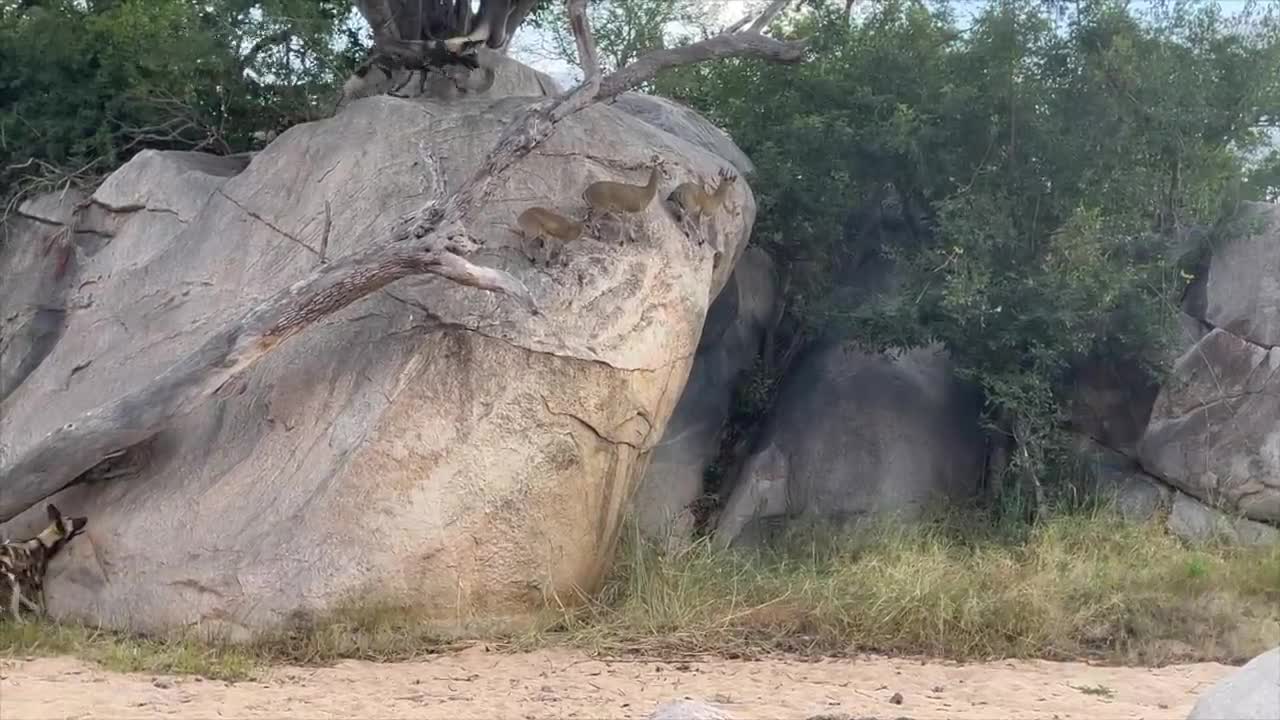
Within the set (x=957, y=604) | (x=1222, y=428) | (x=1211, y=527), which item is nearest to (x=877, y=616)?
(x=957, y=604)

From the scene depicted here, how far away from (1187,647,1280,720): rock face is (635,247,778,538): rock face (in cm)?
598

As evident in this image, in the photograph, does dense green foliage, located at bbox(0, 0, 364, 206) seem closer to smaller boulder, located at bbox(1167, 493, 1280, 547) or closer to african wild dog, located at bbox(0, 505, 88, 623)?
african wild dog, located at bbox(0, 505, 88, 623)

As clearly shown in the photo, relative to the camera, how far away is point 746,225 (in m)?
10.2

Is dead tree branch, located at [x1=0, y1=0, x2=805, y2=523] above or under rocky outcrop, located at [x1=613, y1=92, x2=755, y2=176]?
under

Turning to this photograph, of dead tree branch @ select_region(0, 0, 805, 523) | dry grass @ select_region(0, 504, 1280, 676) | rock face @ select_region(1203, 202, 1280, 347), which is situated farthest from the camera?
rock face @ select_region(1203, 202, 1280, 347)

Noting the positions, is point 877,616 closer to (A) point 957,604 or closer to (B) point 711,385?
(A) point 957,604

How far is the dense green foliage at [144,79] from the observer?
11.5 metres

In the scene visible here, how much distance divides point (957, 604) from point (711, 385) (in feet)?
12.7

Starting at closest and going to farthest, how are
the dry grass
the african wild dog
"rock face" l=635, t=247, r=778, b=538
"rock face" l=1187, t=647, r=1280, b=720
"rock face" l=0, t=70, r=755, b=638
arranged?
"rock face" l=1187, t=647, r=1280, b=720 < the dry grass < "rock face" l=0, t=70, r=755, b=638 < the african wild dog < "rock face" l=635, t=247, r=778, b=538

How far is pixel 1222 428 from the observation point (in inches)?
407

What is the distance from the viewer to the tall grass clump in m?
8.09

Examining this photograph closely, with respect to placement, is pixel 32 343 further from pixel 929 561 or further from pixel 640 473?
pixel 929 561

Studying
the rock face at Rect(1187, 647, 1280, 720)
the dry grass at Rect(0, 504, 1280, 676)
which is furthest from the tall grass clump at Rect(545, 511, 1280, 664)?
the rock face at Rect(1187, 647, 1280, 720)

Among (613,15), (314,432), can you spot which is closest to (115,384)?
(314,432)
